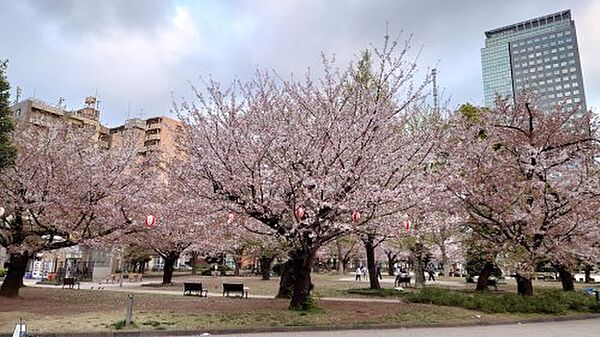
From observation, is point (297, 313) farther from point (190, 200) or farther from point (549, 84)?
point (549, 84)

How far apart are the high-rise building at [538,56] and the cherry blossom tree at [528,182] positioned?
30.9 metres

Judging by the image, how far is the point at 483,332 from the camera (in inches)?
416

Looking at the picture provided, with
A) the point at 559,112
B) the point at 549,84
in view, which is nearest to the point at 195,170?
the point at 559,112

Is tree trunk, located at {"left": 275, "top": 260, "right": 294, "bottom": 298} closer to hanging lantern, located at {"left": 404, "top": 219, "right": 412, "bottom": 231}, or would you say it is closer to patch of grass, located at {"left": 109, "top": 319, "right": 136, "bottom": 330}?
hanging lantern, located at {"left": 404, "top": 219, "right": 412, "bottom": 231}

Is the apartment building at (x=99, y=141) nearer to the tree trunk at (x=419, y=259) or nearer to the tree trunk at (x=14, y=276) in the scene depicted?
the tree trunk at (x=14, y=276)

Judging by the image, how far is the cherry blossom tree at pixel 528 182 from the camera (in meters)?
15.1

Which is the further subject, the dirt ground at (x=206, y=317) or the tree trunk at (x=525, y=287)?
the tree trunk at (x=525, y=287)

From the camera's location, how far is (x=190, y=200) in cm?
1302

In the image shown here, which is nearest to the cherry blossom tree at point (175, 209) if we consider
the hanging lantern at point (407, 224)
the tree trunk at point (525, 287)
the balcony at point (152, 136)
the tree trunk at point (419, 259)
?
the hanging lantern at point (407, 224)

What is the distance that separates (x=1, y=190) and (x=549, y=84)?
81885 mm

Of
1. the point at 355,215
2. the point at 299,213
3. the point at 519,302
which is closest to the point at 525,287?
the point at 519,302

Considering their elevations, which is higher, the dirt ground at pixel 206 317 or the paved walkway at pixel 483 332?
the dirt ground at pixel 206 317

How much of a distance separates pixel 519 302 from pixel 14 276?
59.5 feet

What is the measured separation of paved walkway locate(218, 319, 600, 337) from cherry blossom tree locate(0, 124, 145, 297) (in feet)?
30.2
